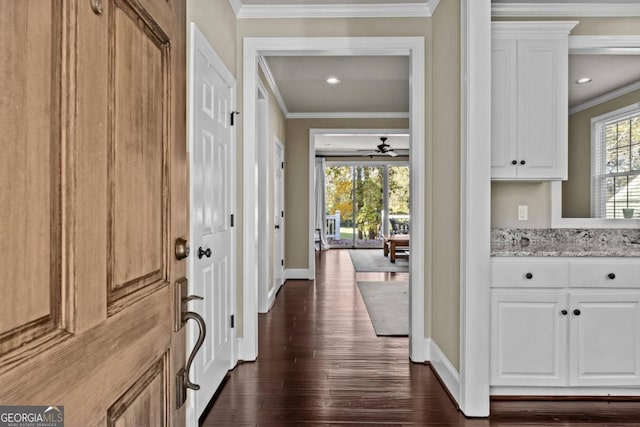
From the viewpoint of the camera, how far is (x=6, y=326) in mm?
446

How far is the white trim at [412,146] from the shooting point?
3066mm

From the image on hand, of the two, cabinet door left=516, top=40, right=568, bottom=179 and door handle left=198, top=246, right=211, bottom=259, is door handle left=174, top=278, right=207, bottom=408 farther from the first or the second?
cabinet door left=516, top=40, right=568, bottom=179

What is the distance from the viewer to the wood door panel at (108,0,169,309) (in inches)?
26.3

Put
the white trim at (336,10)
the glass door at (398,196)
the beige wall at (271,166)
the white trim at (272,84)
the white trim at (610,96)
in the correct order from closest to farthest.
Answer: the white trim at (336,10) → the white trim at (610,96) → the white trim at (272,84) → the beige wall at (271,166) → the glass door at (398,196)

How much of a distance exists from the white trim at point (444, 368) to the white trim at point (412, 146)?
0.08 m

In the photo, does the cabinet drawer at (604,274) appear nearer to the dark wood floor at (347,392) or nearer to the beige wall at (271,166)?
the dark wood floor at (347,392)

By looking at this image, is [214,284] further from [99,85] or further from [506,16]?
[506,16]

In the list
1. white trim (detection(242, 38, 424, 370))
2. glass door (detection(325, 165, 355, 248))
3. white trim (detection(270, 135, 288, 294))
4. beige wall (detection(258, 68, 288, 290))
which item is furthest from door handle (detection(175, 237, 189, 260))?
glass door (detection(325, 165, 355, 248))

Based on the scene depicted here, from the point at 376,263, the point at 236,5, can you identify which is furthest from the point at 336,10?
the point at 376,263

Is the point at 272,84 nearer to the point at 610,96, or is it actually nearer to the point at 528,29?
the point at 528,29

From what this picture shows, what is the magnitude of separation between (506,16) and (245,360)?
310 cm

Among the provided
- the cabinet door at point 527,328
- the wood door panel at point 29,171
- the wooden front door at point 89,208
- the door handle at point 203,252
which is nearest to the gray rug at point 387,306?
the cabinet door at point 527,328

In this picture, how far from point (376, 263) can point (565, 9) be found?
19.4ft

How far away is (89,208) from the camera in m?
0.59
